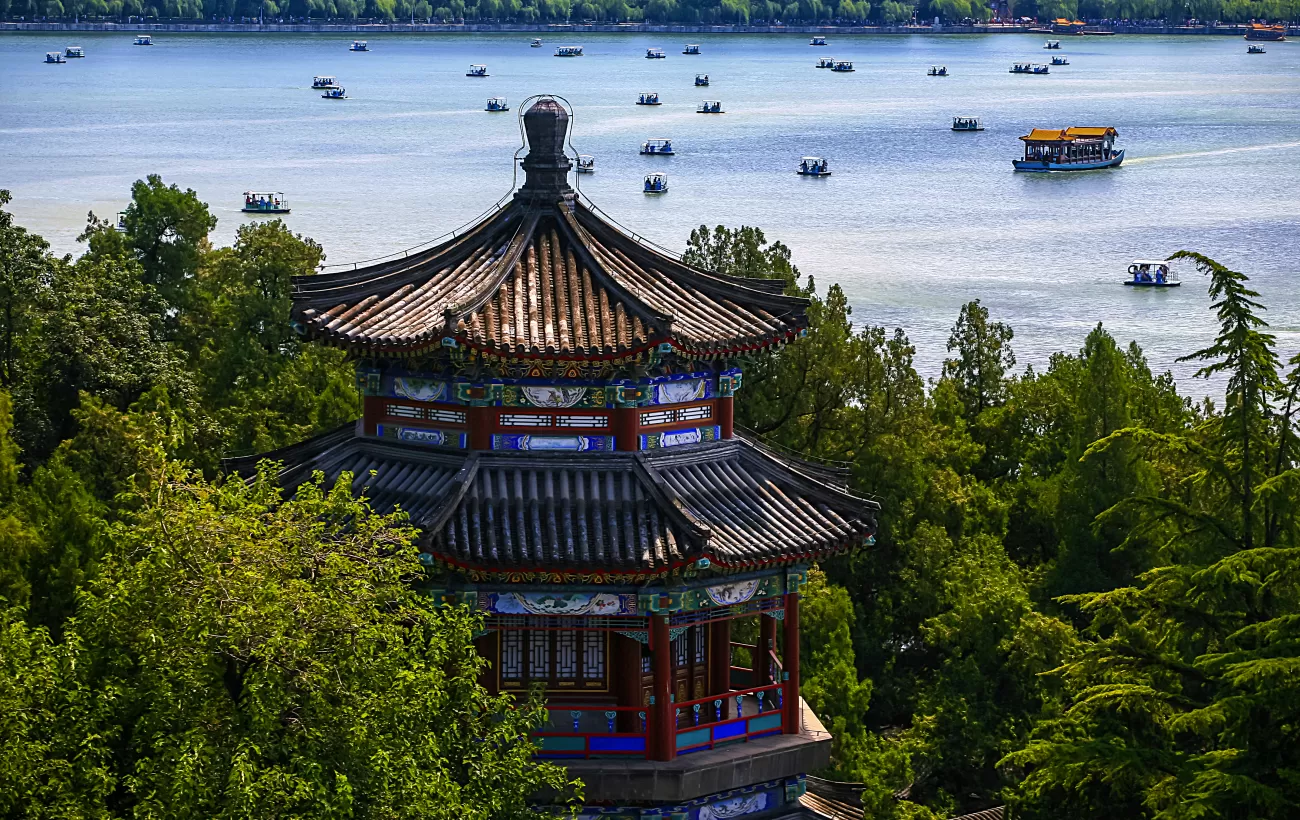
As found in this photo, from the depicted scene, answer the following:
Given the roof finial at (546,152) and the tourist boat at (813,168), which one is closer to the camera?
the roof finial at (546,152)

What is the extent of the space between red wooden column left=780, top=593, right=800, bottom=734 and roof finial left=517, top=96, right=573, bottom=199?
5612mm

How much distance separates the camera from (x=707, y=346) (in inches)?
916

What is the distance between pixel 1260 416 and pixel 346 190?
95.0 meters

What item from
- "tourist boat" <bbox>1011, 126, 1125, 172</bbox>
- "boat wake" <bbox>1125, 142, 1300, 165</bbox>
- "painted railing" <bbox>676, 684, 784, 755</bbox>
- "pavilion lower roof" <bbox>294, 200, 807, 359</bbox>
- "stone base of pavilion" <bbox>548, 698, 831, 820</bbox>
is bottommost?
"boat wake" <bbox>1125, 142, 1300, 165</bbox>

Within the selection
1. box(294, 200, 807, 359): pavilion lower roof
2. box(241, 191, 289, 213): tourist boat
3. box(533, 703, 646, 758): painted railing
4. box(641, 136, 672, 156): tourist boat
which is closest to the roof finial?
box(294, 200, 807, 359): pavilion lower roof

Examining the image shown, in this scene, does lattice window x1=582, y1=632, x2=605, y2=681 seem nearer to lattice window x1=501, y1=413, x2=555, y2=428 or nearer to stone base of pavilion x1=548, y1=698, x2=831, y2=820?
stone base of pavilion x1=548, y1=698, x2=831, y2=820

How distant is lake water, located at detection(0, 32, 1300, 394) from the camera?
94.8 metres

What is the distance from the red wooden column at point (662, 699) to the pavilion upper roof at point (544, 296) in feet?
10.1

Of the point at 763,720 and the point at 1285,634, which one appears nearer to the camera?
the point at 763,720

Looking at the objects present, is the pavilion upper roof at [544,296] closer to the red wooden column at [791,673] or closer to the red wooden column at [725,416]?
the red wooden column at [725,416]

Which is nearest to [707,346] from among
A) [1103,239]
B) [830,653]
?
[830,653]

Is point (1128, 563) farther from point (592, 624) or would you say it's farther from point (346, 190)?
point (346, 190)

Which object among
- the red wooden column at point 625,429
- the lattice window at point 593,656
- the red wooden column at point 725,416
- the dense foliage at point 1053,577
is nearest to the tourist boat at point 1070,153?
the dense foliage at point 1053,577

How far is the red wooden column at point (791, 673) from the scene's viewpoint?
2400 cm
